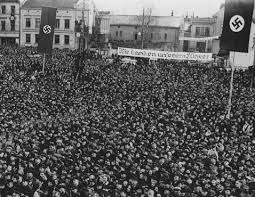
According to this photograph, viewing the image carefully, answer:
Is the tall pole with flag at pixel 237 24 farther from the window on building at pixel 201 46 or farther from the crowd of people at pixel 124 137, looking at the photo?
the window on building at pixel 201 46

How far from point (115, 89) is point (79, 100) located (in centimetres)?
259

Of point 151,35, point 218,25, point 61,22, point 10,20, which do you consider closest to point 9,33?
point 10,20

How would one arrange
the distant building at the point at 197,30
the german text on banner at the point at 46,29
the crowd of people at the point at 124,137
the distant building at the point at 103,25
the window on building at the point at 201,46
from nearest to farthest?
the crowd of people at the point at 124,137 → the german text on banner at the point at 46,29 → the window on building at the point at 201,46 → the distant building at the point at 103,25 → the distant building at the point at 197,30

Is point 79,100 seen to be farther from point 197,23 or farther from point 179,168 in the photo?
point 197,23

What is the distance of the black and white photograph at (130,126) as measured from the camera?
10.1 meters

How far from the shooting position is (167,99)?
1836cm

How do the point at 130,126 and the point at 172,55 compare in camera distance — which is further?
the point at 172,55

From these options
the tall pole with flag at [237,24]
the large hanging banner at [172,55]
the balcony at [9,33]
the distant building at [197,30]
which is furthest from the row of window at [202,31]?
the tall pole with flag at [237,24]

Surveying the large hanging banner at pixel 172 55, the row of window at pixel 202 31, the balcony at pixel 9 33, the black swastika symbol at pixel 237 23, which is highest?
the row of window at pixel 202 31

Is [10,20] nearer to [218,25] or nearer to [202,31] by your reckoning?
[218,25]

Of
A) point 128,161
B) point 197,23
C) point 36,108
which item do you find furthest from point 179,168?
point 197,23

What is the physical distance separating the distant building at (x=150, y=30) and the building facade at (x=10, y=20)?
43.4 ft

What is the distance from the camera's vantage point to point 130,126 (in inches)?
575

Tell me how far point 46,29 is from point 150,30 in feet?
130
